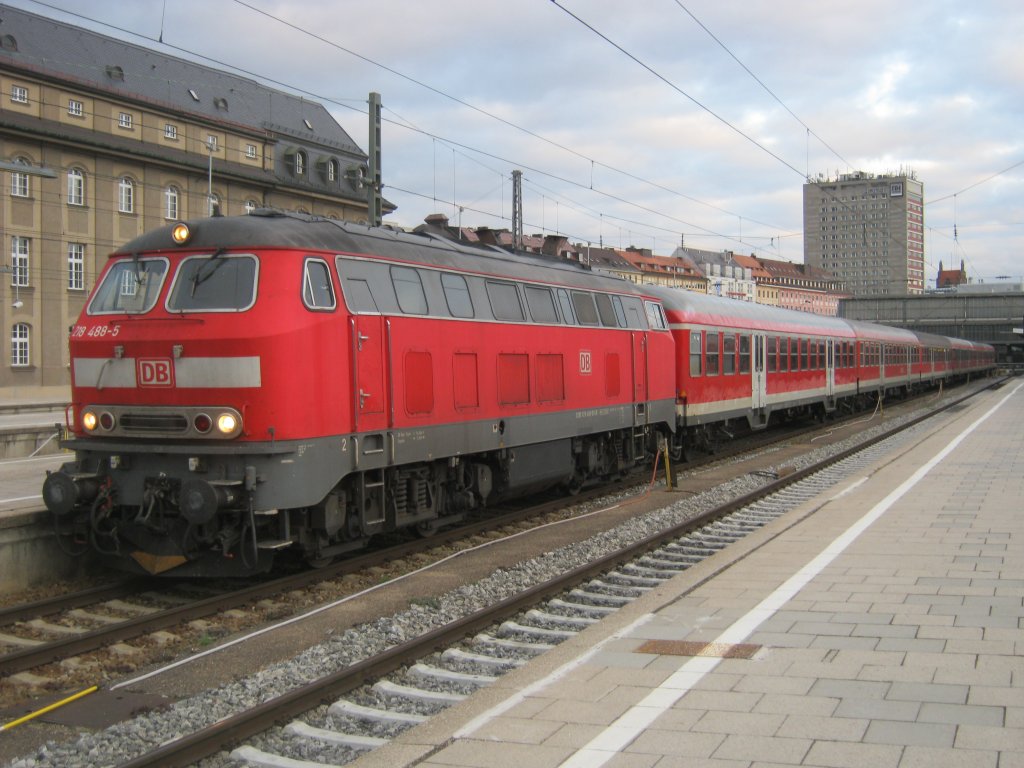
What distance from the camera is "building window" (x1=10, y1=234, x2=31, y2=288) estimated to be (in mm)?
45594

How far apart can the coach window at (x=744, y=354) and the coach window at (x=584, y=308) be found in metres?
9.58

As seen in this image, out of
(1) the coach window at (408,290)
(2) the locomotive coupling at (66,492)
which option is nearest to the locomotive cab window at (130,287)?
(2) the locomotive coupling at (66,492)

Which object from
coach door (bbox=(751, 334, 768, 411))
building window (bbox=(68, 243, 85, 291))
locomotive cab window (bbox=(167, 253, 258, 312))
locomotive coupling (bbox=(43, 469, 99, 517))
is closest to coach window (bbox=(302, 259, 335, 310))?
locomotive cab window (bbox=(167, 253, 258, 312))

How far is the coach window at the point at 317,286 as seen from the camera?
32.2ft

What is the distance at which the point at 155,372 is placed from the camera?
31.9ft

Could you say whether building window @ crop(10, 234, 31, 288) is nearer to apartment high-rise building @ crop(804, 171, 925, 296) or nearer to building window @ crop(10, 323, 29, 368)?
building window @ crop(10, 323, 29, 368)

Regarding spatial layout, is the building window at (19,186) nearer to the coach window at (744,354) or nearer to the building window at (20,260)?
the building window at (20,260)

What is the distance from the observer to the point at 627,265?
402 feet

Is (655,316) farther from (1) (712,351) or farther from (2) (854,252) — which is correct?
(2) (854,252)

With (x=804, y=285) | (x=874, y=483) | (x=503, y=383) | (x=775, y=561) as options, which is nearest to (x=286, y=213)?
(x=503, y=383)

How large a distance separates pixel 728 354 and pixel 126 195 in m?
38.6

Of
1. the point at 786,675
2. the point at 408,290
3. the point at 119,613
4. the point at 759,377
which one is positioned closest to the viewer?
the point at 786,675

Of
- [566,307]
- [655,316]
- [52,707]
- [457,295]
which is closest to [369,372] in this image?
[457,295]

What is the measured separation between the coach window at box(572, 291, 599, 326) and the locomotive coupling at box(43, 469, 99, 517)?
806 cm
